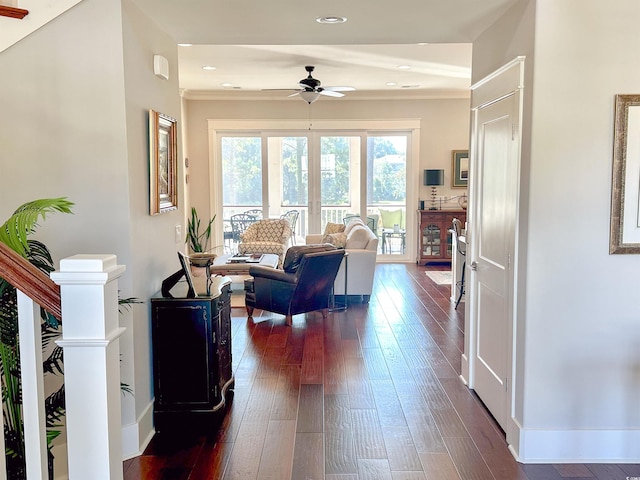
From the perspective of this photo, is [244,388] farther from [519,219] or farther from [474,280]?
[519,219]

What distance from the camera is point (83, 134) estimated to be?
268 cm

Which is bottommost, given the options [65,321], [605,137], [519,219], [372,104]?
[65,321]

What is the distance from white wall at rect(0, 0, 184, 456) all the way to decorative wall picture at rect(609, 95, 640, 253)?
2457mm

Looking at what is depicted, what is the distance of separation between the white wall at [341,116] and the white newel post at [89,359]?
26.3 feet

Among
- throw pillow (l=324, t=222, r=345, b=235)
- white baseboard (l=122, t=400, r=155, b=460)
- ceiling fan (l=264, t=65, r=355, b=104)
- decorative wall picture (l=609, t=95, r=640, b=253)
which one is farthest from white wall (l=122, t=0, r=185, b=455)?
throw pillow (l=324, t=222, r=345, b=235)

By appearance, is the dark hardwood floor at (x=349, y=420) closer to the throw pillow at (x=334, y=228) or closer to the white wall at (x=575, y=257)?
the white wall at (x=575, y=257)

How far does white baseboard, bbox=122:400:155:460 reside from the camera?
2828 millimetres

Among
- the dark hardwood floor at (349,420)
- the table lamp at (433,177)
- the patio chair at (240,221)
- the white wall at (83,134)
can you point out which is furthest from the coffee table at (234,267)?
the table lamp at (433,177)

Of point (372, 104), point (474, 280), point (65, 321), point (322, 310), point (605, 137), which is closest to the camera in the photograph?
point (65, 321)

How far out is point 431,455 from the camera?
9.32ft

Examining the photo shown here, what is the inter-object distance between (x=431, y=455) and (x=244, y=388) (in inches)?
58.3

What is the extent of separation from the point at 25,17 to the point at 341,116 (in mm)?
6891

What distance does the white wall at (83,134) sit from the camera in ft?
8.54

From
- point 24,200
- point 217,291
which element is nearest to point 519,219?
point 217,291
